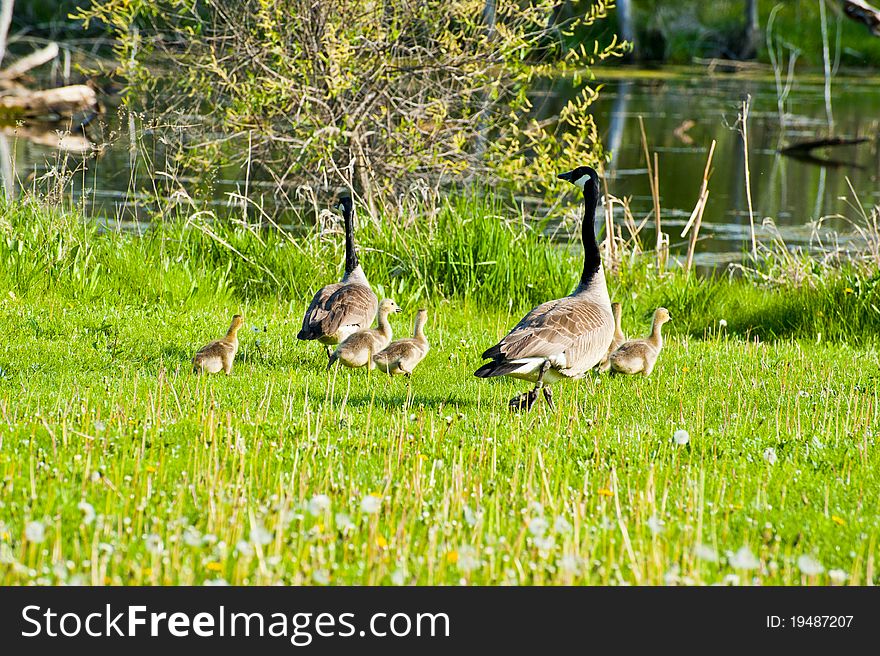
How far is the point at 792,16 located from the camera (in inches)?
2140

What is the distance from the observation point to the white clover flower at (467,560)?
4758mm

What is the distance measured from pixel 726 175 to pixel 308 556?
24681 mm

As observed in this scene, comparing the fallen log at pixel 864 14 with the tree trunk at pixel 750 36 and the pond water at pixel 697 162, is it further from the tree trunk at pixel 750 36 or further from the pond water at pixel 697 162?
the tree trunk at pixel 750 36

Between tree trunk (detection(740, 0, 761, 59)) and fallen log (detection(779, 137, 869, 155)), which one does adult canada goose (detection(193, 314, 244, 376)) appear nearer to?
fallen log (detection(779, 137, 869, 155))

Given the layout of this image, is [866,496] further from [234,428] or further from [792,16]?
[792,16]

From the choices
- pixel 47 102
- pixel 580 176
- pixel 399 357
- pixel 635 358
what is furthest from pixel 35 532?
pixel 47 102

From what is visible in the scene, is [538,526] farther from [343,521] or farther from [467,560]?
[343,521]

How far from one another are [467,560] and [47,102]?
29.8 meters

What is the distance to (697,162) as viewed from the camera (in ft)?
94.3

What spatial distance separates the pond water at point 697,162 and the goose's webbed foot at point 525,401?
19.4 feet

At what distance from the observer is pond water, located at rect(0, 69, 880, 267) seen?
19.8 meters

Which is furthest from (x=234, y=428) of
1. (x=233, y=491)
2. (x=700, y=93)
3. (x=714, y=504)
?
(x=700, y=93)

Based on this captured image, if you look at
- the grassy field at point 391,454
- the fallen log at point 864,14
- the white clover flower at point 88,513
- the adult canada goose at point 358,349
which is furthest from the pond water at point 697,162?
the white clover flower at point 88,513

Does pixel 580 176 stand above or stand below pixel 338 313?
above
